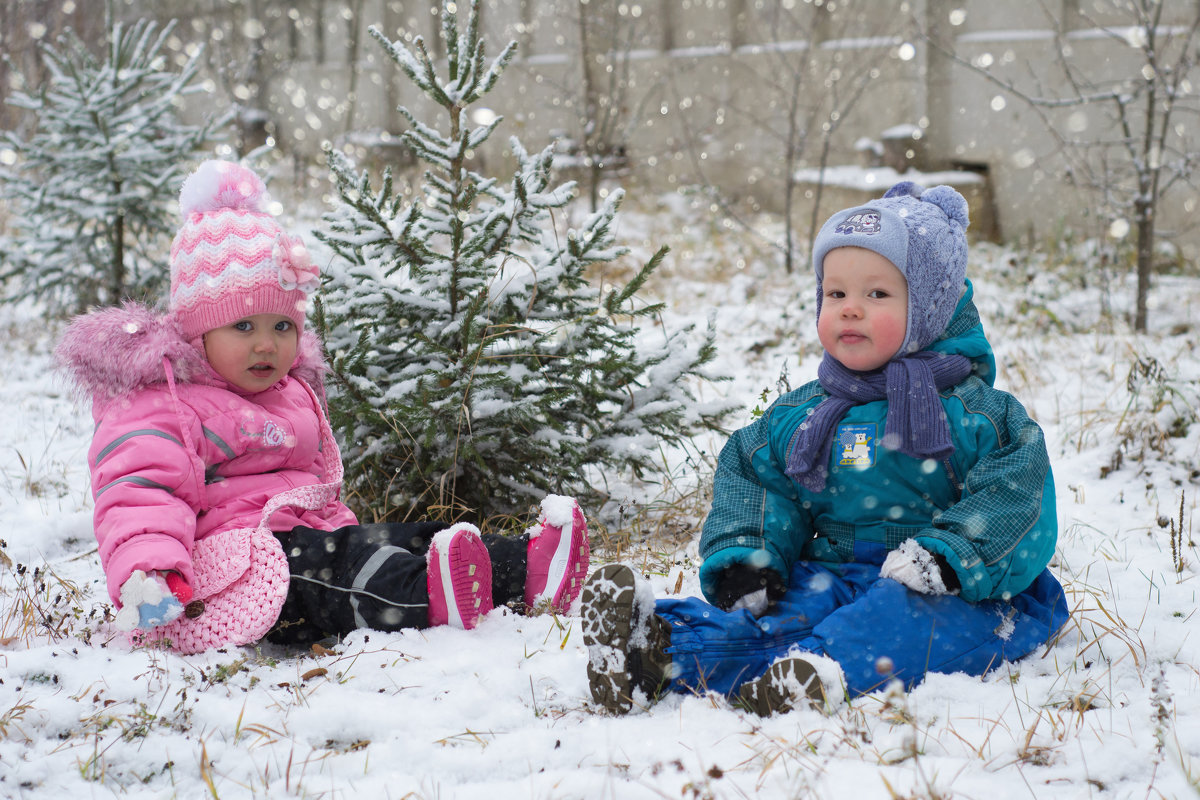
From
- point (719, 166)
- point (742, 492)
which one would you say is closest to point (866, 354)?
point (742, 492)

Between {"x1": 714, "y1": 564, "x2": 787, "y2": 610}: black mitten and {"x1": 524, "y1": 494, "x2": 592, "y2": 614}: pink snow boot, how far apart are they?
1.94 ft

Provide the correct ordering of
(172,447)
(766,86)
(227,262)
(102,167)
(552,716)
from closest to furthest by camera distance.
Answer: (552,716), (172,447), (227,262), (102,167), (766,86)

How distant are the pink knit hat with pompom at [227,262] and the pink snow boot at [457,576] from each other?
0.96 metres

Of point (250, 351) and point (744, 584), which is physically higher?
point (250, 351)

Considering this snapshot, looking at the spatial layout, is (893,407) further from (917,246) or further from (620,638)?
(620,638)

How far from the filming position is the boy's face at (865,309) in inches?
98.8

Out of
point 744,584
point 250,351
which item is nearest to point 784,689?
point 744,584

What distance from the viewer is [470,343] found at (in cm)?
340

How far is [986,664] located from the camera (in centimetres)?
236

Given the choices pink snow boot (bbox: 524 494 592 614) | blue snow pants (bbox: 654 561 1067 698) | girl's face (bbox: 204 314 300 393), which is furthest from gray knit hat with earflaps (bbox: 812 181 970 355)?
girl's face (bbox: 204 314 300 393)

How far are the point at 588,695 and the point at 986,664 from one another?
1026 millimetres

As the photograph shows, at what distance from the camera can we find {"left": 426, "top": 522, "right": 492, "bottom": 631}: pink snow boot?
2.72 meters

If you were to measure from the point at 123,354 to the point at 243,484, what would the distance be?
0.53 meters

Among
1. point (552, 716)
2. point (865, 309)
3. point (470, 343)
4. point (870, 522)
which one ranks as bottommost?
point (552, 716)
